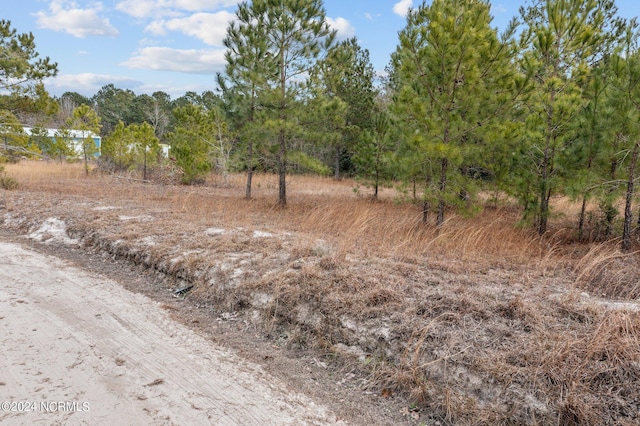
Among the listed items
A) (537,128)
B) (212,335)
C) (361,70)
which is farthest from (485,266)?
(361,70)

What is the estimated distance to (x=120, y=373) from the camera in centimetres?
290

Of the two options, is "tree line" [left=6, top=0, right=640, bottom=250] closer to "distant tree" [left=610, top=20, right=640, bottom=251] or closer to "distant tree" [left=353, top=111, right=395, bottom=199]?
"distant tree" [left=610, top=20, right=640, bottom=251]

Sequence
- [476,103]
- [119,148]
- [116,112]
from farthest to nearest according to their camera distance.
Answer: [116,112], [119,148], [476,103]

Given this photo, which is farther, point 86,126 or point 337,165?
point 337,165

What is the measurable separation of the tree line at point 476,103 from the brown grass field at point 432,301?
44.7 inches

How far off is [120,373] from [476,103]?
21.5ft

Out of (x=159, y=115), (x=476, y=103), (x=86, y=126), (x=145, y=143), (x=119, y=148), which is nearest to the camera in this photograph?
(x=476, y=103)

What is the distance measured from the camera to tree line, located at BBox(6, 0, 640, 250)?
249 inches

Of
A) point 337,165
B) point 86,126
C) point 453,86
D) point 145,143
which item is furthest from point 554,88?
point 86,126

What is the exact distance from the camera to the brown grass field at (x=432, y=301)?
8.55 ft

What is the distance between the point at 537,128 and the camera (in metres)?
7.32

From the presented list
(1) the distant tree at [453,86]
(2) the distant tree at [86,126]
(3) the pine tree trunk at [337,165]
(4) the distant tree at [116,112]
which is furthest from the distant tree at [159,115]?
(1) the distant tree at [453,86]

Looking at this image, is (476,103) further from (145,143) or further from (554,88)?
(145,143)

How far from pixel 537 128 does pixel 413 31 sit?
300cm
